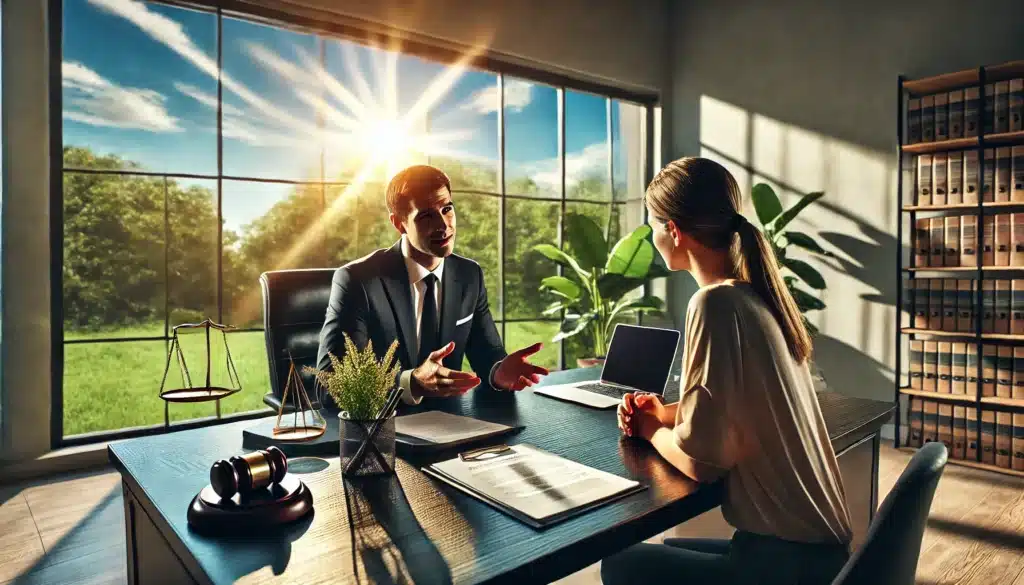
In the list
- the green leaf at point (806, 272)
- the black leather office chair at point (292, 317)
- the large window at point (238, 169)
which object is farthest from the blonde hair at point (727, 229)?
the large window at point (238, 169)

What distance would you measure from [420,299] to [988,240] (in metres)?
3.49

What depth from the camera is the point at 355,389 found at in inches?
47.1

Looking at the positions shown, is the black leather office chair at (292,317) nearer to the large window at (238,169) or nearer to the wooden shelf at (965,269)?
the wooden shelf at (965,269)

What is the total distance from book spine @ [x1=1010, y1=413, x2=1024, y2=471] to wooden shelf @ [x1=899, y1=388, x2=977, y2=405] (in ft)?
0.71

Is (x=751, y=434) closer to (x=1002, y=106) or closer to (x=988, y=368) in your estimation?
(x=988, y=368)

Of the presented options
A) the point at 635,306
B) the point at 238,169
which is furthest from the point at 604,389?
the point at 238,169

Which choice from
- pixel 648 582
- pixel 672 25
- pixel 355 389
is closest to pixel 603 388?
pixel 648 582

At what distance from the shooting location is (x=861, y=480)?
5.92 ft

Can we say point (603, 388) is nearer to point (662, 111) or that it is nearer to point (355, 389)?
point (355, 389)

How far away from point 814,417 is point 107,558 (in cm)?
264

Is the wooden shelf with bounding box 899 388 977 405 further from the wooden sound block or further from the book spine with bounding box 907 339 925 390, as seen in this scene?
the wooden sound block

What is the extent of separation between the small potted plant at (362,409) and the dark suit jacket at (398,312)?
2.30ft

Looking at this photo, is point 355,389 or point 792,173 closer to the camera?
point 355,389

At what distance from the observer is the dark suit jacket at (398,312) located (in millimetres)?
2088
